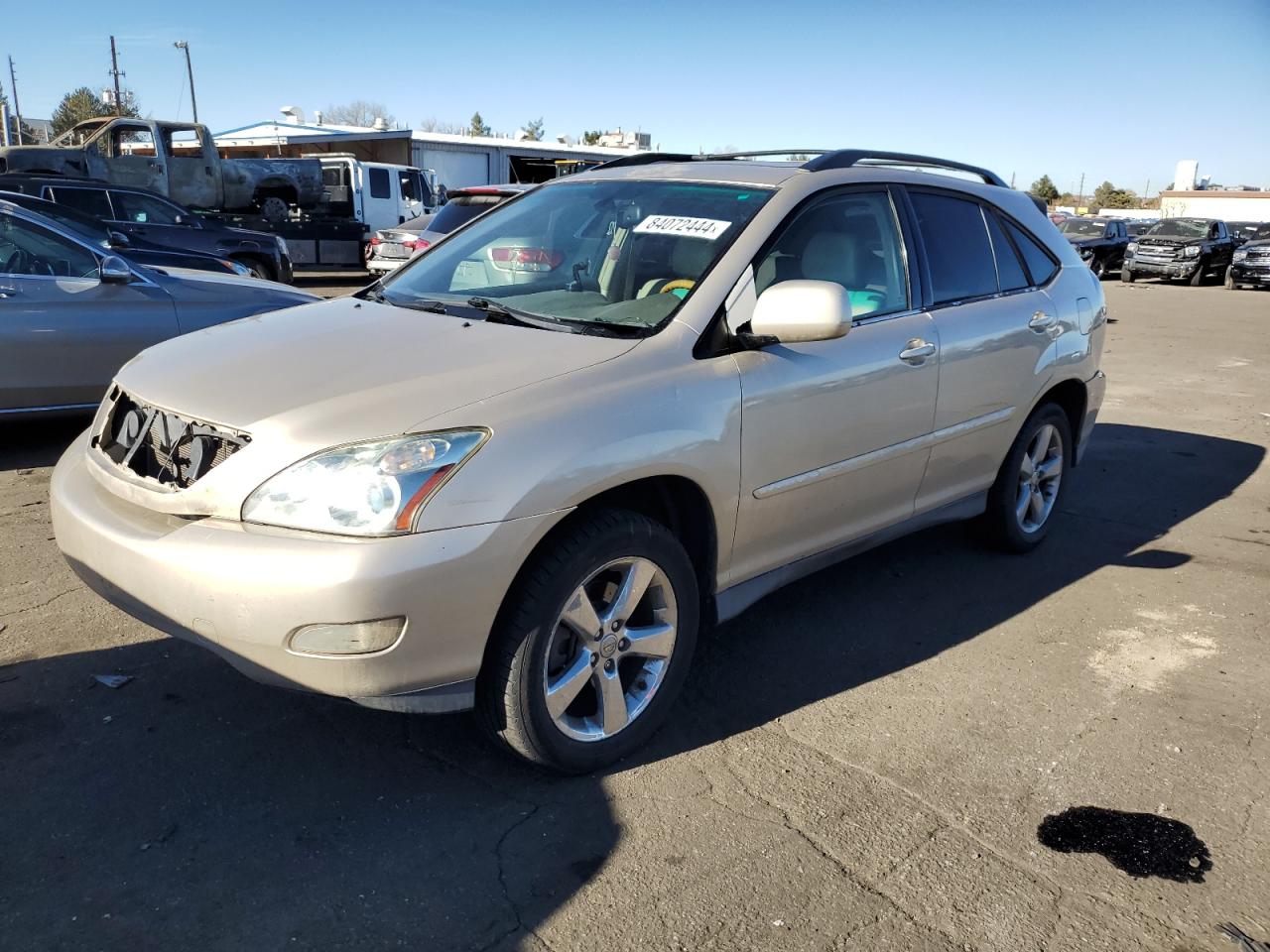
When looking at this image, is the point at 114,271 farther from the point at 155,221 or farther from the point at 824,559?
the point at 155,221

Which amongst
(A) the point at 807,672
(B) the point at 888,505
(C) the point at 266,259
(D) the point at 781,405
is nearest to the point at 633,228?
(D) the point at 781,405

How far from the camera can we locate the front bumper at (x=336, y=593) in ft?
8.39

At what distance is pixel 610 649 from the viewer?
3102 mm

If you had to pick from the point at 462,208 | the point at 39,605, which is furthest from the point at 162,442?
the point at 462,208

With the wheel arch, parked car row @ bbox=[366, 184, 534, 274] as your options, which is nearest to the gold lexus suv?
the wheel arch

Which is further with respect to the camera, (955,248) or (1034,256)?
(1034,256)

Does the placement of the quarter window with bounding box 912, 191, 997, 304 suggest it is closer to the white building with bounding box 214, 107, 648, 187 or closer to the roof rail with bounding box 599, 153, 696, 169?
the roof rail with bounding box 599, 153, 696, 169

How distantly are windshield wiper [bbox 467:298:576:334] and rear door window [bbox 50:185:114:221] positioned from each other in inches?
448

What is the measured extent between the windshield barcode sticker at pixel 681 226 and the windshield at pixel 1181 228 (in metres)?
28.6

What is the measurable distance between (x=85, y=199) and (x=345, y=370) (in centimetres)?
1194

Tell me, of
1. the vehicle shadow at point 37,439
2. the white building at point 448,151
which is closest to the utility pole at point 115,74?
the white building at point 448,151

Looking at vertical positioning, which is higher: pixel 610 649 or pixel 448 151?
pixel 448 151

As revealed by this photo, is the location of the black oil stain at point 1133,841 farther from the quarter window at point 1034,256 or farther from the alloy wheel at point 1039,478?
the quarter window at point 1034,256

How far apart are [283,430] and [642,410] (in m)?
1.00
